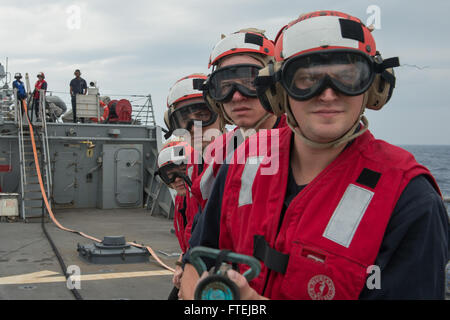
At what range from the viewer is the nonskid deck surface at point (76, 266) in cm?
598

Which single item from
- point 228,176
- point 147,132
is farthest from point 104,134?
point 228,176

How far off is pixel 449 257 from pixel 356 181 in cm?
39

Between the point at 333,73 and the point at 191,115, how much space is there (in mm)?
2407

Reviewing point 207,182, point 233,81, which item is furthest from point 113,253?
point 207,182

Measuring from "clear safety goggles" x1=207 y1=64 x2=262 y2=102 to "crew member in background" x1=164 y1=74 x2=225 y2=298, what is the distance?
84cm

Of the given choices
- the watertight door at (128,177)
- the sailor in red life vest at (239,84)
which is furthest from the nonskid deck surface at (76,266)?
the sailor in red life vest at (239,84)

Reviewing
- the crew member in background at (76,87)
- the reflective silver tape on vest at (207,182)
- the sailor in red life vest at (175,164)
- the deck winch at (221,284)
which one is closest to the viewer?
the deck winch at (221,284)

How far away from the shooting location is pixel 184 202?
435 cm

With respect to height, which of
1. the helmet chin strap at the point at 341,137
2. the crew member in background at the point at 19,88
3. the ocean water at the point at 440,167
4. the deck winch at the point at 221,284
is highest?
the crew member in background at the point at 19,88

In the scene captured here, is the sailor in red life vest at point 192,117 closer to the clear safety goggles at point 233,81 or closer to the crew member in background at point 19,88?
the clear safety goggles at point 233,81

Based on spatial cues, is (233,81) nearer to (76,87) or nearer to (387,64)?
(387,64)

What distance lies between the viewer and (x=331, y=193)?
1.69m

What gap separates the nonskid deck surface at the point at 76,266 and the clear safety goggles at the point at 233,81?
3.58 meters

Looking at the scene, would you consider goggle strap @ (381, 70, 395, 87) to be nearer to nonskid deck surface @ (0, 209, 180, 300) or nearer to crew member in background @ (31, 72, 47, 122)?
nonskid deck surface @ (0, 209, 180, 300)
